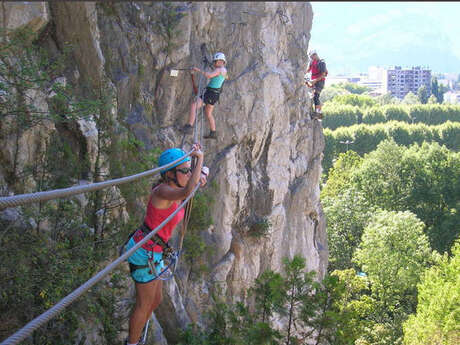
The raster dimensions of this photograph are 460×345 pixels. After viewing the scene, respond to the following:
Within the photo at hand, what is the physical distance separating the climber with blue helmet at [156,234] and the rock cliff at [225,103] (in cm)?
198

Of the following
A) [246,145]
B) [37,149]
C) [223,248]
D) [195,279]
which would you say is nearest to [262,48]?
[246,145]

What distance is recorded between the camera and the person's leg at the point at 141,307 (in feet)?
15.9

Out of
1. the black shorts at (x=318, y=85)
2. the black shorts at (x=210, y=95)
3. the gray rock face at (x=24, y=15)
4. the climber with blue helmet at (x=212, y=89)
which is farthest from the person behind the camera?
the black shorts at (x=318, y=85)

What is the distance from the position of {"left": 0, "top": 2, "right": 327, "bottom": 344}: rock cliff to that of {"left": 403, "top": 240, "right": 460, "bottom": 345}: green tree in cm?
507

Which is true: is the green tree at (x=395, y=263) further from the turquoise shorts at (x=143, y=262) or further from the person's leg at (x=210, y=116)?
the turquoise shorts at (x=143, y=262)

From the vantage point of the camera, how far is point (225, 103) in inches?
498

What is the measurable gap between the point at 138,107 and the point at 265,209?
18.6ft

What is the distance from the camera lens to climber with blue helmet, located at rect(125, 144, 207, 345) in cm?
464

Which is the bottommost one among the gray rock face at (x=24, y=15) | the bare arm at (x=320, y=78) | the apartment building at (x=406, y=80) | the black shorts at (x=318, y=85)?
the gray rock face at (x=24, y=15)

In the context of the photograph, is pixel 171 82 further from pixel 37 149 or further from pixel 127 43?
pixel 37 149

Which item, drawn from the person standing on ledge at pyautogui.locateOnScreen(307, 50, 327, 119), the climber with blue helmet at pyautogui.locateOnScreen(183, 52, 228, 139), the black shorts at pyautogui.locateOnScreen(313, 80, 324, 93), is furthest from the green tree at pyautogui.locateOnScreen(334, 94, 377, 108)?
the climber with blue helmet at pyautogui.locateOnScreen(183, 52, 228, 139)

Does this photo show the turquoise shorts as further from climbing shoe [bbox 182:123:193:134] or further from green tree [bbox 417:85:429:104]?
green tree [bbox 417:85:429:104]

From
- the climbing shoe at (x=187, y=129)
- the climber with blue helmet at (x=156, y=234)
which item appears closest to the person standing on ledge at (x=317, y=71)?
the climbing shoe at (x=187, y=129)

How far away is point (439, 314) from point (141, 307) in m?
17.0
